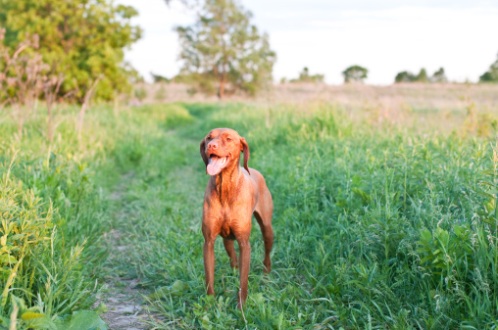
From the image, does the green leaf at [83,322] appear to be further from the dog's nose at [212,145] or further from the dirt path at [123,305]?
the dog's nose at [212,145]

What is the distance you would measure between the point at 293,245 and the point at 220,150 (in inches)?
60.8

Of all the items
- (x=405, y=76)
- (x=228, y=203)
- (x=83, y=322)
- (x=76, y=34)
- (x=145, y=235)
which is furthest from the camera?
(x=405, y=76)

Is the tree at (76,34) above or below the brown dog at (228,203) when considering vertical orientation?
above

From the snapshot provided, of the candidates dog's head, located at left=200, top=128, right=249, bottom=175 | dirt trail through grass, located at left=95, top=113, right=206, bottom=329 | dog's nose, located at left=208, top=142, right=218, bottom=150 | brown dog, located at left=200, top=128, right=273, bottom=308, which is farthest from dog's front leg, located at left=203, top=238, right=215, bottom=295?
dog's nose, located at left=208, top=142, right=218, bottom=150

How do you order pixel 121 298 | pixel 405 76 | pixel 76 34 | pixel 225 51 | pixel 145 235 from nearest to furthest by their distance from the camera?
pixel 121 298 → pixel 145 235 → pixel 76 34 → pixel 225 51 → pixel 405 76

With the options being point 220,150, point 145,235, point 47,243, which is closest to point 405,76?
point 145,235

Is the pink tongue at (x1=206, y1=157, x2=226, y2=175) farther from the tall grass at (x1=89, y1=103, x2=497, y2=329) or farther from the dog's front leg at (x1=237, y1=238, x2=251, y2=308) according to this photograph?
the tall grass at (x1=89, y1=103, x2=497, y2=329)

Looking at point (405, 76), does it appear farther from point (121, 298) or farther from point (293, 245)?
point (121, 298)

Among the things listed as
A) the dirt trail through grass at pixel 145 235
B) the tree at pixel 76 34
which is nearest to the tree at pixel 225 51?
the tree at pixel 76 34

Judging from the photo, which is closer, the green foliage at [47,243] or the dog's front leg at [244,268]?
the green foliage at [47,243]

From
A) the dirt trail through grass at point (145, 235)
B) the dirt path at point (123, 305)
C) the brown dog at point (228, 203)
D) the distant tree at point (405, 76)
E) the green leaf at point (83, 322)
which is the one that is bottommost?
the dirt path at point (123, 305)

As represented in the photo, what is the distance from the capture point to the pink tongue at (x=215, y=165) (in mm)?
2684

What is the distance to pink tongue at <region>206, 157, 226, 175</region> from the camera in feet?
8.80

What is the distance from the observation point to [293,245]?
12.9ft
